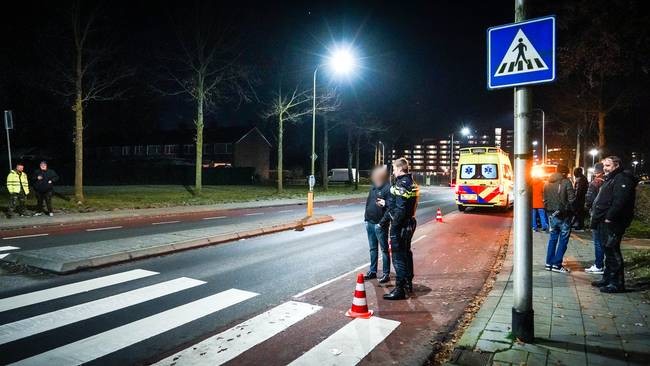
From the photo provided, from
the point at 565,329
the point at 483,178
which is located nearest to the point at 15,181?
the point at 565,329

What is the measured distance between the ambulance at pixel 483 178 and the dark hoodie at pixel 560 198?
10830 millimetres

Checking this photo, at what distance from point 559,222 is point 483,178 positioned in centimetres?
1205

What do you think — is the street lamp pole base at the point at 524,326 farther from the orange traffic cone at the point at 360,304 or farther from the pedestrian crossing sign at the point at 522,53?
the pedestrian crossing sign at the point at 522,53

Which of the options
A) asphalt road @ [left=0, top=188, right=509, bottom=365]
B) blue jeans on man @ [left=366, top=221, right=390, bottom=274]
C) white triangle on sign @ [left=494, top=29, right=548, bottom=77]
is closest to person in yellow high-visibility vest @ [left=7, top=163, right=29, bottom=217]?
asphalt road @ [left=0, top=188, right=509, bottom=365]

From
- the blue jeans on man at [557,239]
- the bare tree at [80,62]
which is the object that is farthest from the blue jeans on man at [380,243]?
the bare tree at [80,62]

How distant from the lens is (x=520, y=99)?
472cm

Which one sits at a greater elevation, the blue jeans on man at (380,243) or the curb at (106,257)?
the blue jeans on man at (380,243)

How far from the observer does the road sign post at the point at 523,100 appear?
179 inches

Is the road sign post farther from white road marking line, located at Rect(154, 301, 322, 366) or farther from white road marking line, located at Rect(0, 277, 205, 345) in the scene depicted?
white road marking line, located at Rect(0, 277, 205, 345)

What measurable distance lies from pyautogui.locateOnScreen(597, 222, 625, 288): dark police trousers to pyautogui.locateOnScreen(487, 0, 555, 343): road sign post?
284 centimetres

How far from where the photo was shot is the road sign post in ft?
14.9

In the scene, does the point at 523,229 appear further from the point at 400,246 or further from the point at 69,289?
the point at 69,289

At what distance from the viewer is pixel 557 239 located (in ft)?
26.6

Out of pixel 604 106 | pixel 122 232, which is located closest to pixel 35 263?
pixel 122 232
